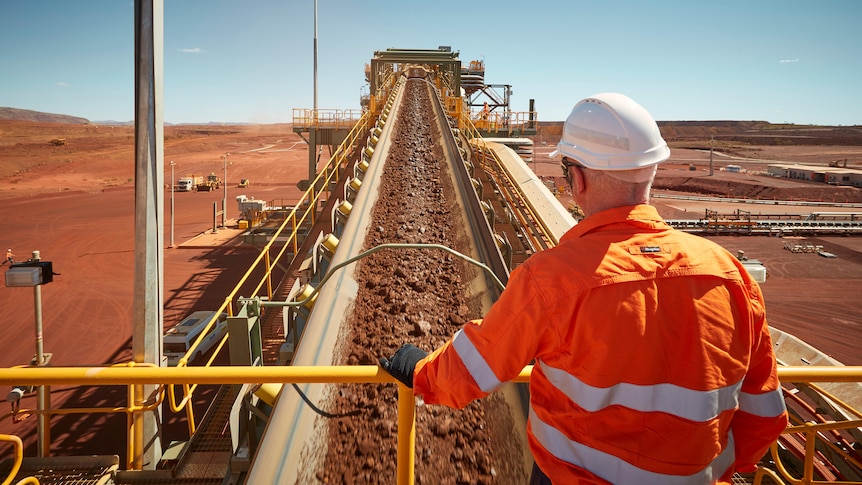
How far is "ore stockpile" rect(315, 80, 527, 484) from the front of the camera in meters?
2.74

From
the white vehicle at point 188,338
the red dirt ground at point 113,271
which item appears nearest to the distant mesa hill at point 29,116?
the red dirt ground at point 113,271

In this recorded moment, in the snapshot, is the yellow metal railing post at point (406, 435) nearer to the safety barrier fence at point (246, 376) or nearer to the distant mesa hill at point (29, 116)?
the safety barrier fence at point (246, 376)

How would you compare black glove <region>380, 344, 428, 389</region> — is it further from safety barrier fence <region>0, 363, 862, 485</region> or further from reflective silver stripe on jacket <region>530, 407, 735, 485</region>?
reflective silver stripe on jacket <region>530, 407, 735, 485</region>

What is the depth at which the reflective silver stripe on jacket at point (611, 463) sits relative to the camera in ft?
4.14

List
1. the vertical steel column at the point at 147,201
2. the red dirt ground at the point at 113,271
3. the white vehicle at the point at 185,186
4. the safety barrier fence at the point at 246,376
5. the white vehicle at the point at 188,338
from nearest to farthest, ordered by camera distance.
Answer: the safety barrier fence at the point at 246,376
the vertical steel column at the point at 147,201
the white vehicle at the point at 188,338
the red dirt ground at the point at 113,271
the white vehicle at the point at 185,186

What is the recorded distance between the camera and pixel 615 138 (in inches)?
57.1

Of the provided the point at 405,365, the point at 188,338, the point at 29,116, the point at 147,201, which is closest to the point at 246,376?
the point at 405,365

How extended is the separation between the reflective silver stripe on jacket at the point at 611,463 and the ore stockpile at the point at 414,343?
1343 millimetres

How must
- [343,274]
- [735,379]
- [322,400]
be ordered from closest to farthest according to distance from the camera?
[735,379] < [322,400] < [343,274]

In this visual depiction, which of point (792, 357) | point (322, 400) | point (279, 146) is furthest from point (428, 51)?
point (279, 146)

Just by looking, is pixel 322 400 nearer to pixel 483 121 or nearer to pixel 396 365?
pixel 396 365

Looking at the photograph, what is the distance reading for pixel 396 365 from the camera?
1.68m

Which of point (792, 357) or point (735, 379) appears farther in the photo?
point (792, 357)

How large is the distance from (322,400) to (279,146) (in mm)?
63531
